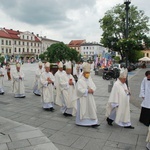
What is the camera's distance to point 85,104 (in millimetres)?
5789

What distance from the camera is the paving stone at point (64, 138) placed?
15.6ft

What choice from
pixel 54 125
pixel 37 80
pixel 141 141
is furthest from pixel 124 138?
pixel 37 80

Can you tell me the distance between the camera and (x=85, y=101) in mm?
5801

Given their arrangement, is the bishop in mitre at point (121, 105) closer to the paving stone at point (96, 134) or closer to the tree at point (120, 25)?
the paving stone at point (96, 134)

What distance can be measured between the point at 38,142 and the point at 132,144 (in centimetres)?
221

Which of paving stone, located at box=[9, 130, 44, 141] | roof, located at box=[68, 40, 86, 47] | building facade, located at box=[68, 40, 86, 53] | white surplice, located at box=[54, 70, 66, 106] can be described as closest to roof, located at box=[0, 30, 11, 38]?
building facade, located at box=[68, 40, 86, 53]

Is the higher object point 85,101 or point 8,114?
point 85,101

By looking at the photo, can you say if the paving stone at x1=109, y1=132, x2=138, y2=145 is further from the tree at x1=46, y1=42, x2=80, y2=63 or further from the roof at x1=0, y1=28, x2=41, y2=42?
the roof at x1=0, y1=28, x2=41, y2=42

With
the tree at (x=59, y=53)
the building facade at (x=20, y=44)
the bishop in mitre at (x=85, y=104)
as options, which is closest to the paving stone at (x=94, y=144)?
the bishop in mitre at (x=85, y=104)

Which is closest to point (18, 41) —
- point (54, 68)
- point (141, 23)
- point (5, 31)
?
point (5, 31)

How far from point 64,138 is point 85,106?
1.19 meters

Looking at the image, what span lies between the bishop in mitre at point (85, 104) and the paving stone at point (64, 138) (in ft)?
2.47

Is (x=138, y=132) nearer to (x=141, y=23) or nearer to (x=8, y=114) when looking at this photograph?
(x=8, y=114)

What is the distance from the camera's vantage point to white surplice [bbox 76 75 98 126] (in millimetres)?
5758
